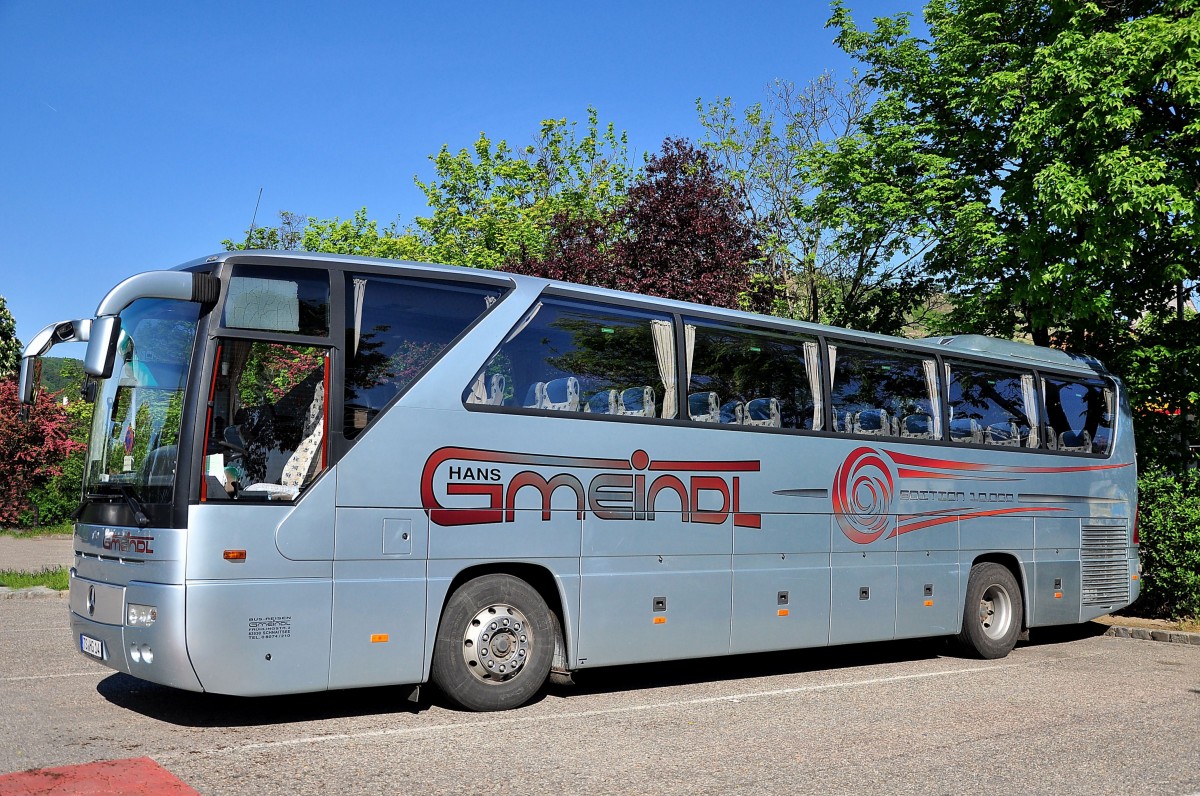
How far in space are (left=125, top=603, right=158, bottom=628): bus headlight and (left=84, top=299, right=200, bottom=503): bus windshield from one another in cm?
72

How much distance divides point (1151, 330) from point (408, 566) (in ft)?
47.3

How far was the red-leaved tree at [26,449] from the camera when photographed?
96.5 ft

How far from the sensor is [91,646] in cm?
801

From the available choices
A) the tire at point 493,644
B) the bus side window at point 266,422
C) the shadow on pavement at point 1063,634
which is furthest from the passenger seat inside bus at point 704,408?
the shadow on pavement at point 1063,634

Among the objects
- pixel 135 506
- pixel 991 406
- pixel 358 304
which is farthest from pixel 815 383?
pixel 135 506

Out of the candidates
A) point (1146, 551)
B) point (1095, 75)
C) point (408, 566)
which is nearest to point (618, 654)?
point (408, 566)

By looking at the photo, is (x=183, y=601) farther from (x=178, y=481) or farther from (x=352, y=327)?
(x=352, y=327)

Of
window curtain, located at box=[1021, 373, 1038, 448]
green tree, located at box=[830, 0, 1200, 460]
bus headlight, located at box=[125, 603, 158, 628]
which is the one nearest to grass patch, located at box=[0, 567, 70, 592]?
bus headlight, located at box=[125, 603, 158, 628]

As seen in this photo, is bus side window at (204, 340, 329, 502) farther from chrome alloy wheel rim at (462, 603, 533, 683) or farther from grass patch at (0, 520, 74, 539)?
grass patch at (0, 520, 74, 539)

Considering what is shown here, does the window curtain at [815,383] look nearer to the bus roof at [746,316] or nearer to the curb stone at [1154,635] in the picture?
the bus roof at [746,316]

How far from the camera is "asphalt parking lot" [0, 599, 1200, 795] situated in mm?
6527

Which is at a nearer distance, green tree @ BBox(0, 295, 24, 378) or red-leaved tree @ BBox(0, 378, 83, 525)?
red-leaved tree @ BBox(0, 378, 83, 525)

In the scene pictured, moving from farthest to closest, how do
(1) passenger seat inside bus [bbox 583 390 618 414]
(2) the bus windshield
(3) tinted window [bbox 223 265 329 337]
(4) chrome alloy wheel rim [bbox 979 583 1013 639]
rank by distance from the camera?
1. (4) chrome alloy wheel rim [bbox 979 583 1013 639]
2. (1) passenger seat inside bus [bbox 583 390 618 414]
3. (3) tinted window [bbox 223 265 329 337]
4. (2) the bus windshield

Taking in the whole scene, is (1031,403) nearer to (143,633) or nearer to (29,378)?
(143,633)
